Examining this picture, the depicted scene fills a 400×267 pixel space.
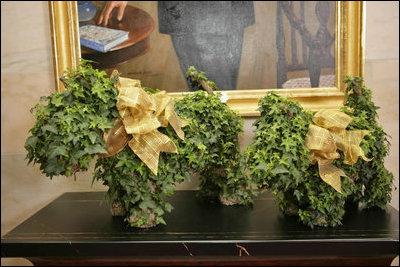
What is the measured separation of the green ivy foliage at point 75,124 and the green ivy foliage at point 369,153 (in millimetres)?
598

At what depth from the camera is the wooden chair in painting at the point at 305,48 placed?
3.93ft

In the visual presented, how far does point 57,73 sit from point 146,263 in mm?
728

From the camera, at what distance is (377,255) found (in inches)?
32.1

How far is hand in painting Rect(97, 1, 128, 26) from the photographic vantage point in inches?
47.9

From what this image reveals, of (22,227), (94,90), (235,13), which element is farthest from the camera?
(235,13)

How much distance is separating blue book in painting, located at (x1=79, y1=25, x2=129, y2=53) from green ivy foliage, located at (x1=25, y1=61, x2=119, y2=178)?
42 centimetres

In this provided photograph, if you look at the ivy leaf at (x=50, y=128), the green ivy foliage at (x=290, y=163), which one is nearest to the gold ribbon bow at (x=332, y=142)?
the green ivy foliage at (x=290, y=163)

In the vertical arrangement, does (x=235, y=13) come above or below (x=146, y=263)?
above

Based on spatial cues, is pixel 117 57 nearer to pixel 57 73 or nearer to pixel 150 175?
pixel 57 73

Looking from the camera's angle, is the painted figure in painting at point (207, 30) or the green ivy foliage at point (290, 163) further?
the painted figure in painting at point (207, 30)

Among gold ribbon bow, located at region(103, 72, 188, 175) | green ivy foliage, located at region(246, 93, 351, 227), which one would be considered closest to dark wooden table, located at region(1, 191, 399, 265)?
green ivy foliage, located at region(246, 93, 351, 227)

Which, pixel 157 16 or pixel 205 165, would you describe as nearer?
pixel 205 165

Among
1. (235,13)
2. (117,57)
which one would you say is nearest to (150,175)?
(117,57)

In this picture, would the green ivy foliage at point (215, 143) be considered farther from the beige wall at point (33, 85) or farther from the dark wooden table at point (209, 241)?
the beige wall at point (33, 85)
